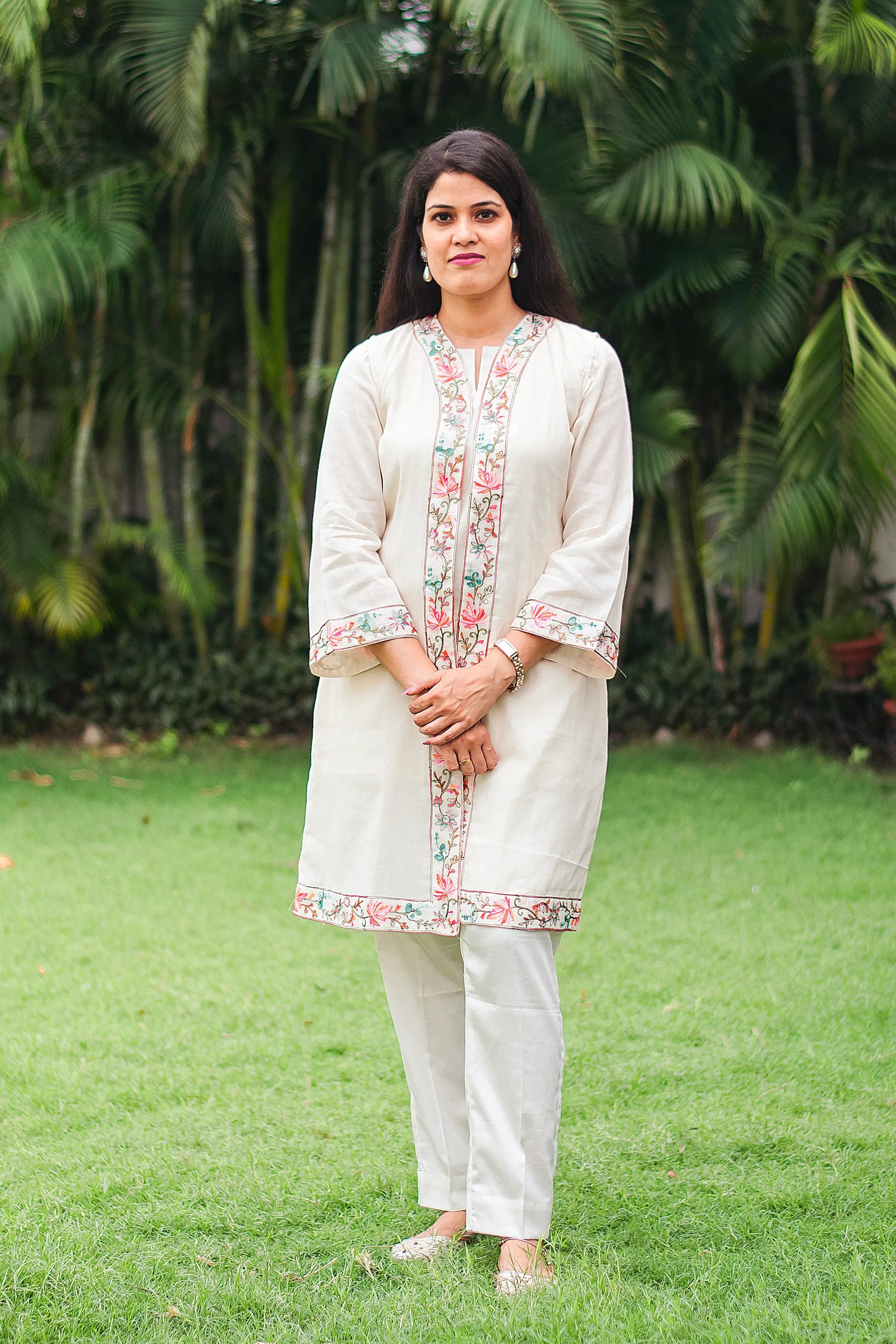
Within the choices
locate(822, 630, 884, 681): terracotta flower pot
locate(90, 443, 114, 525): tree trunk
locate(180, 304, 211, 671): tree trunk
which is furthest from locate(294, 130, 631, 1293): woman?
locate(90, 443, 114, 525): tree trunk

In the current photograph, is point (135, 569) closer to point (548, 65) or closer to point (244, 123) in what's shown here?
point (244, 123)

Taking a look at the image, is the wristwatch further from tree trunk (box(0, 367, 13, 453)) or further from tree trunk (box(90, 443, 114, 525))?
tree trunk (box(0, 367, 13, 453))

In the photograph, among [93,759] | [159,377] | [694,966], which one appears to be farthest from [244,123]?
[694,966]

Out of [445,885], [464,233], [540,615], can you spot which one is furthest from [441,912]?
[464,233]

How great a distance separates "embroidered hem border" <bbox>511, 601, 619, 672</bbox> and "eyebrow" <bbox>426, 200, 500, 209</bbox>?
615 millimetres

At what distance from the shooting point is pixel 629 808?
17.2 ft

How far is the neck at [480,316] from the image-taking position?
211 cm

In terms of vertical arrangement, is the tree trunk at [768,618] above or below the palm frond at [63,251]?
below

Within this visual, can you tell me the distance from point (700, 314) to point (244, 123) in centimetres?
234

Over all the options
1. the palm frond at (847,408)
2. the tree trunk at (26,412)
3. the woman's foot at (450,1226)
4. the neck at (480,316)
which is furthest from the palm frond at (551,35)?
the woman's foot at (450,1226)

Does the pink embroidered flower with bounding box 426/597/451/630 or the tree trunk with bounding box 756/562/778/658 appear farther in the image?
the tree trunk with bounding box 756/562/778/658

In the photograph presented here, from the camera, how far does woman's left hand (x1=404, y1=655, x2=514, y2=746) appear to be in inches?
76.8

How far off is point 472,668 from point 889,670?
4.22m

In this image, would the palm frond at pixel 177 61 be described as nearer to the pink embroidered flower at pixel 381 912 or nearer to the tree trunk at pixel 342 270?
the tree trunk at pixel 342 270
